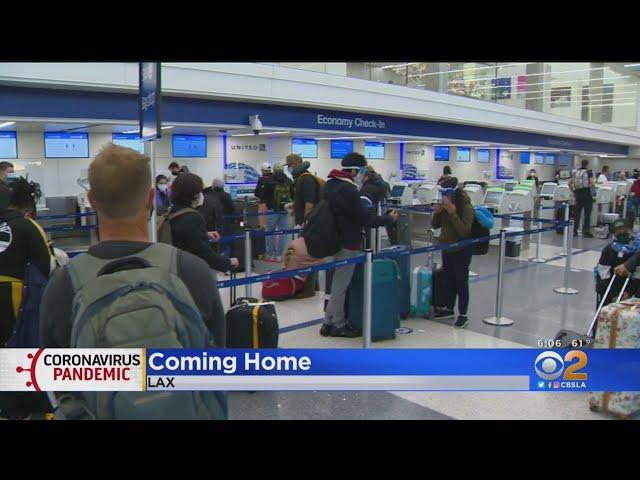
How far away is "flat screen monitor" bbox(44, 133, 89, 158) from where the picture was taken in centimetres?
1129

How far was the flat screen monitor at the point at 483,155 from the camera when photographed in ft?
76.4

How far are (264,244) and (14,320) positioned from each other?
6219mm

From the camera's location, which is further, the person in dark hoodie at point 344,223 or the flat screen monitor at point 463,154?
the flat screen monitor at point 463,154

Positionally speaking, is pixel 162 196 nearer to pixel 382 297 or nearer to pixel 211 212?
pixel 211 212

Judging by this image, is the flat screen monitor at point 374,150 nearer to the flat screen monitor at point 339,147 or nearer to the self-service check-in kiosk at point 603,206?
the flat screen monitor at point 339,147

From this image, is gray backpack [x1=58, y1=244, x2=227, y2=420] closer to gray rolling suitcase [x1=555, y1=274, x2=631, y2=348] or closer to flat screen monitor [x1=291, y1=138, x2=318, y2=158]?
gray rolling suitcase [x1=555, y1=274, x2=631, y2=348]

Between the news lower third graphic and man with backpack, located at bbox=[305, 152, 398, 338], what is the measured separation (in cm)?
216

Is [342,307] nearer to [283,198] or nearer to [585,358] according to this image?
[585,358]

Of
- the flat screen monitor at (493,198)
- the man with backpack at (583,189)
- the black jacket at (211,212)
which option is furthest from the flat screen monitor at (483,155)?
the black jacket at (211,212)

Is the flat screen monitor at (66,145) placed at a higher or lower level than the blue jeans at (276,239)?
higher

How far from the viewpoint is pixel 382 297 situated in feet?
16.9

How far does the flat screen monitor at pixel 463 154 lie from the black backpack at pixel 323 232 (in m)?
17.7

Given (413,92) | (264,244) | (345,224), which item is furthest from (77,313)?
(413,92)

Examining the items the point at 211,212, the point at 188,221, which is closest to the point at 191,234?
the point at 188,221
